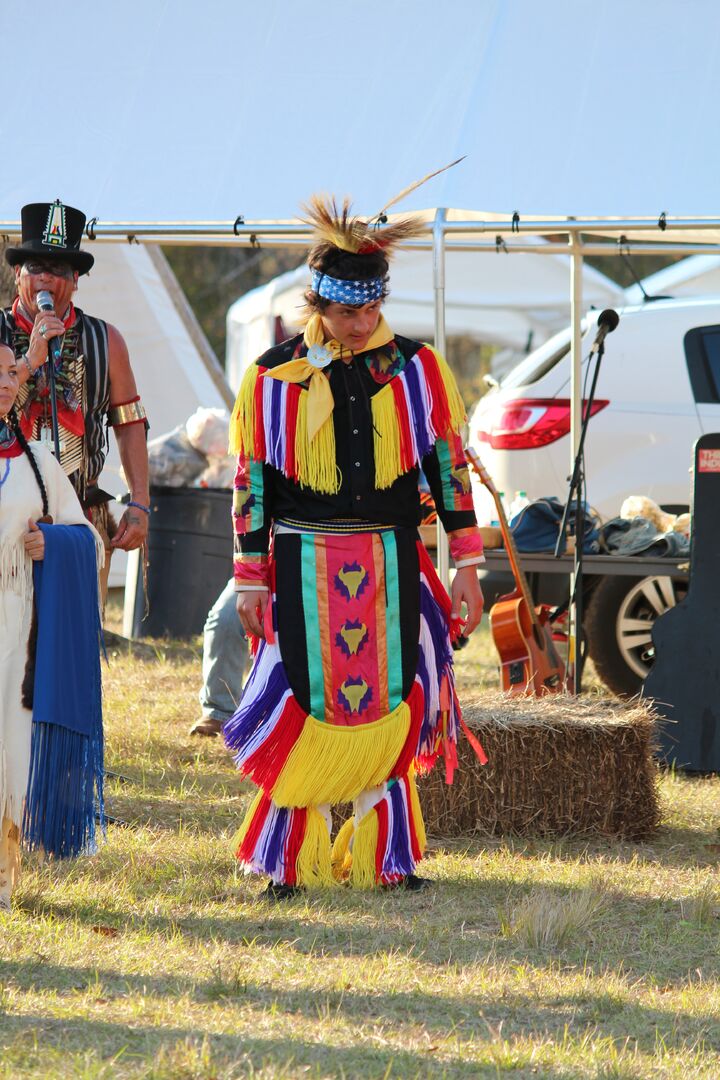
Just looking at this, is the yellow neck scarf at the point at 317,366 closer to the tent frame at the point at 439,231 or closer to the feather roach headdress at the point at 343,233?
the feather roach headdress at the point at 343,233

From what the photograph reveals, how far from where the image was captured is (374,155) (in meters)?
5.99

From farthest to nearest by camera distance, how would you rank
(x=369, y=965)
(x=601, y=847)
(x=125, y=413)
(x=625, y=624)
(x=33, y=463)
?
(x=625, y=624)
(x=601, y=847)
(x=125, y=413)
(x=33, y=463)
(x=369, y=965)

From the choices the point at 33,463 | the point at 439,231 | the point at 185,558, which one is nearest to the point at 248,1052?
the point at 33,463

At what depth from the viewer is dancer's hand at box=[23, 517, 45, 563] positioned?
3.89 metres

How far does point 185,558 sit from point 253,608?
203 inches

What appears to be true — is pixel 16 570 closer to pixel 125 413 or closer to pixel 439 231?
pixel 125 413

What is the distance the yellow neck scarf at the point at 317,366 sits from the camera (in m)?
4.18

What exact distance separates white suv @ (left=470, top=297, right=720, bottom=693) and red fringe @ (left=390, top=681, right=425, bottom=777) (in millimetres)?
3597

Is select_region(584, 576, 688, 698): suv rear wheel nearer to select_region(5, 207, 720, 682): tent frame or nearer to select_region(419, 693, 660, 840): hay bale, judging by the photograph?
select_region(5, 207, 720, 682): tent frame

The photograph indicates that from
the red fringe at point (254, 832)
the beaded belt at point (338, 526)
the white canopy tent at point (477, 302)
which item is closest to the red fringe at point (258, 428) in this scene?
the beaded belt at point (338, 526)

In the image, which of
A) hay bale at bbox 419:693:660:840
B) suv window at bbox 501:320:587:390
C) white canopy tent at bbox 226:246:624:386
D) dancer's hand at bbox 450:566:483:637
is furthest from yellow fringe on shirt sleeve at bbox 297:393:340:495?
white canopy tent at bbox 226:246:624:386

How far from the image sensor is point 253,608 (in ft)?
13.8

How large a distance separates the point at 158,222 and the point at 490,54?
1.54m

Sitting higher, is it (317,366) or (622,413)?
(622,413)
